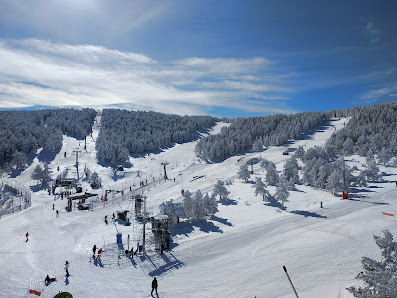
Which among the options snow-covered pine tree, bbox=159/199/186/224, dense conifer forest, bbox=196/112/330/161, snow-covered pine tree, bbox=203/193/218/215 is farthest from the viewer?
dense conifer forest, bbox=196/112/330/161

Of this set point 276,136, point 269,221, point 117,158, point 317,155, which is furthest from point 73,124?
point 269,221

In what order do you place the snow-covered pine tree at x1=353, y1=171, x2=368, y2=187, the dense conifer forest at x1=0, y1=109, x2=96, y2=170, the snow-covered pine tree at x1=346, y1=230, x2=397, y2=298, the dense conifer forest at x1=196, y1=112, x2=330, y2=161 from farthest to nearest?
1. the dense conifer forest at x1=196, y1=112, x2=330, y2=161
2. the dense conifer forest at x1=0, y1=109, x2=96, y2=170
3. the snow-covered pine tree at x1=353, y1=171, x2=368, y2=187
4. the snow-covered pine tree at x1=346, y1=230, x2=397, y2=298

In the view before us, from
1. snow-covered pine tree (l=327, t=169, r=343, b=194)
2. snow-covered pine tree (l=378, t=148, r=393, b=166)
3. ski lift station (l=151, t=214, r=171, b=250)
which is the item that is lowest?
ski lift station (l=151, t=214, r=171, b=250)

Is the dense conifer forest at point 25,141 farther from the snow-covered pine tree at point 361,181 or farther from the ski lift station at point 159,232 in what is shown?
the snow-covered pine tree at point 361,181

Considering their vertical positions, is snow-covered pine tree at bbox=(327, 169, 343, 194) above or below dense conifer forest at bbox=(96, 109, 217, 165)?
below

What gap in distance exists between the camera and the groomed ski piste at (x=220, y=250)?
1689cm

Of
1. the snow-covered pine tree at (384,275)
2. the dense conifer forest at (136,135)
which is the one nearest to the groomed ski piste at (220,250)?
the snow-covered pine tree at (384,275)

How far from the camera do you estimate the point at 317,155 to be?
192 ft

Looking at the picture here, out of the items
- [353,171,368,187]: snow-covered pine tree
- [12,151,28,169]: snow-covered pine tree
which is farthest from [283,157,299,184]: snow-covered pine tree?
[12,151,28,169]: snow-covered pine tree

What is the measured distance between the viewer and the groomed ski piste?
16.9 m

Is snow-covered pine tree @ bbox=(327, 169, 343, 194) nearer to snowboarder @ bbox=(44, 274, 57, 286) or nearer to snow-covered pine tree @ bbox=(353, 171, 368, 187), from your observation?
snow-covered pine tree @ bbox=(353, 171, 368, 187)

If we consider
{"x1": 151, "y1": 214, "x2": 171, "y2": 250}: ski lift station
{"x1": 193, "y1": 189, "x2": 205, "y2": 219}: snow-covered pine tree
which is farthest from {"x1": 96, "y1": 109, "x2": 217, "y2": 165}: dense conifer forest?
{"x1": 151, "y1": 214, "x2": 171, "y2": 250}: ski lift station

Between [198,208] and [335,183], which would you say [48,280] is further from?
[335,183]

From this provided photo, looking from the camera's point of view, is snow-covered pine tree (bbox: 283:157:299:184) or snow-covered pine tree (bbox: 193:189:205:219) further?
snow-covered pine tree (bbox: 283:157:299:184)
